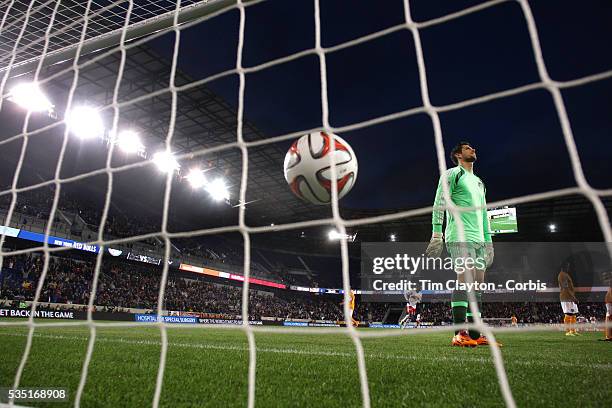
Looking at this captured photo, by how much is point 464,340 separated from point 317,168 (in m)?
2.70

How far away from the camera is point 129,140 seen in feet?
59.6

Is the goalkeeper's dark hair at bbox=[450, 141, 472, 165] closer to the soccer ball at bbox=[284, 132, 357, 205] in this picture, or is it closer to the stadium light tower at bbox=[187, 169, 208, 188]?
the soccer ball at bbox=[284, 132, 357, 205]

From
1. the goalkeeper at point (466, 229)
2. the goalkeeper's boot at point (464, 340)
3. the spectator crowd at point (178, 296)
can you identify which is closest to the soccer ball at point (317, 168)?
the goalkeeper at point (466, 229)

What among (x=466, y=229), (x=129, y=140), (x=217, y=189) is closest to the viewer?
(x=466, y=229)

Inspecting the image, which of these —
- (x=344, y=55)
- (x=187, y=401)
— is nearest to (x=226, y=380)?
(x=187, y=401)

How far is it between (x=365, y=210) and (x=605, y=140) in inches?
833

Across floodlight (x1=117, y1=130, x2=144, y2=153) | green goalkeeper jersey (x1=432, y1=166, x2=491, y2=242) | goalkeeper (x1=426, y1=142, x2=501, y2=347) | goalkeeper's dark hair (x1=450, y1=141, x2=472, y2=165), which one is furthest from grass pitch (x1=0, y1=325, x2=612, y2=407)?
floodlight (x1=117, y1=130, x2=144, y2=153)

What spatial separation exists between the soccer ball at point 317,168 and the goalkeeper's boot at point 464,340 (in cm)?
231

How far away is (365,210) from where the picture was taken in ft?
98.9

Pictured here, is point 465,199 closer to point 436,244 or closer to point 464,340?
point 436,244

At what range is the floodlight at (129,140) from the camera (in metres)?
18.0

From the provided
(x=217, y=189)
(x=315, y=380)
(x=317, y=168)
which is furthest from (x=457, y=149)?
(x=217, y=189)

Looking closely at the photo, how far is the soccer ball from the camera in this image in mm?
2969

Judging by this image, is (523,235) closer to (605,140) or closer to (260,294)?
(605,140)
